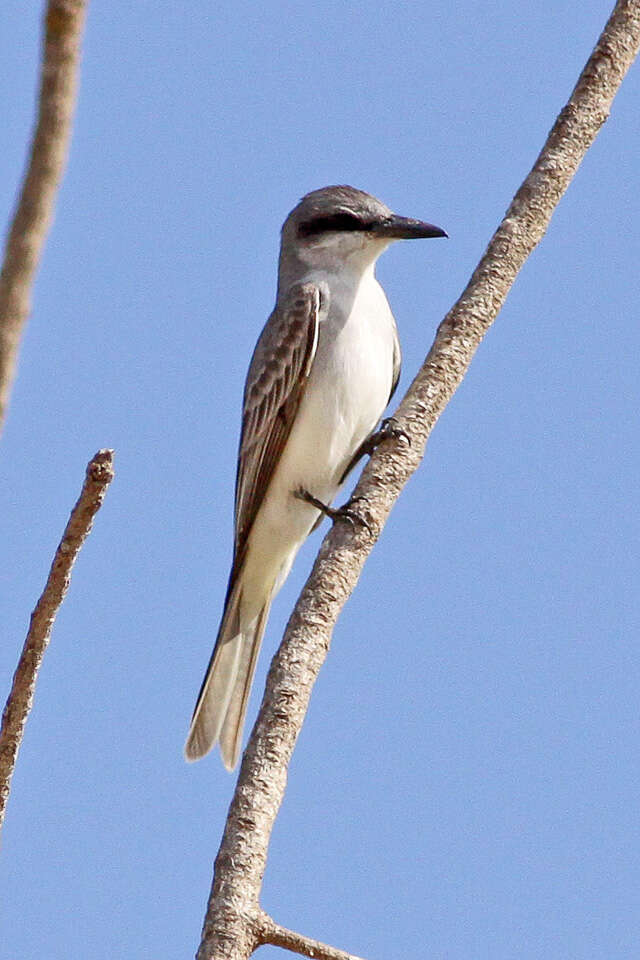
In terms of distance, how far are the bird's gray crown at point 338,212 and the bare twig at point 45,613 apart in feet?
17.1

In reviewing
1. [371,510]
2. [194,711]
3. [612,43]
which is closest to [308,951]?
[371,510]

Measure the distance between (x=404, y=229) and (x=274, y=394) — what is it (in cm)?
120

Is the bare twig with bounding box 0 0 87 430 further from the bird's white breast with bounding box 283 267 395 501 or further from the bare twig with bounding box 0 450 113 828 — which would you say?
the bird's white breast with bounding box 283 267 395 501

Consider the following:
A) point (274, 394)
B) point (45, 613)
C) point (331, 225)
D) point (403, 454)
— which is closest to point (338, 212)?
point (331, 225)

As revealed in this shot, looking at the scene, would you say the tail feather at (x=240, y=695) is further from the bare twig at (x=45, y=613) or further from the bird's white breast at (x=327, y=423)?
the bare twig at (x=45, y=613)

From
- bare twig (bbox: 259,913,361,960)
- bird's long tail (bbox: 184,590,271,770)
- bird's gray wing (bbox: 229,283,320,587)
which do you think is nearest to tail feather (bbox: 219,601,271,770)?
bird's long tail (bbox: 184,590,271,770)

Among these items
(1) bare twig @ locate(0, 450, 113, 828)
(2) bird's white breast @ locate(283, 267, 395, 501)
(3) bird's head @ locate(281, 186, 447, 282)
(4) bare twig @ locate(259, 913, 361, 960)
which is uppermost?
(3) bird's head @ locate(281, 186, 447, 282)

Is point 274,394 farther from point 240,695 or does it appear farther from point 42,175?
point 42,175

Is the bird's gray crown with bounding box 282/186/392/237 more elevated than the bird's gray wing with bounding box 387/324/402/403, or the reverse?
the bird's gray crown with bounding box 282/186/392/237

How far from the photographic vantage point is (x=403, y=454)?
206 inches

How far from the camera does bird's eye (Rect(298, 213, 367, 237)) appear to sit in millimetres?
7953

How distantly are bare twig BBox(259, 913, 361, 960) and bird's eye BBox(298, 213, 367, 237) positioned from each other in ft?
17.4

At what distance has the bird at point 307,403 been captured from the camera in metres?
7.41

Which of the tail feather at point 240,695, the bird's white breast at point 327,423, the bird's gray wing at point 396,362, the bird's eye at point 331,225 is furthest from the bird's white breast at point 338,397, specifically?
the tail feather at point 240,695
